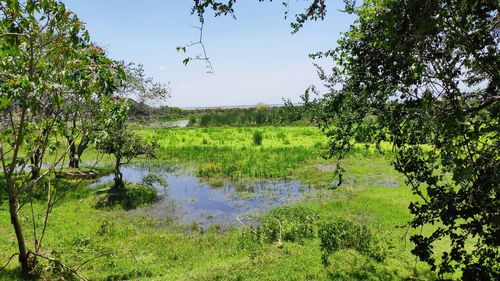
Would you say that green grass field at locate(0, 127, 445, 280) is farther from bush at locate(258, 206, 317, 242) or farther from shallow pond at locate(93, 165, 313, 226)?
shallow pond at locate(93, 165, 313, 226)

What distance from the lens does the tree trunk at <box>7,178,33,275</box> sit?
22.8 ft

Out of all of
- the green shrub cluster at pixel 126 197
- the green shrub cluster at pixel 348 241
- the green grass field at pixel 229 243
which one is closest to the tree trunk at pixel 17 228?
the green grass field at pixel 229 243

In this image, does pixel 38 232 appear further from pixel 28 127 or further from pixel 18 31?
pixel 18 31

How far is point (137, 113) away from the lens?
22719mm

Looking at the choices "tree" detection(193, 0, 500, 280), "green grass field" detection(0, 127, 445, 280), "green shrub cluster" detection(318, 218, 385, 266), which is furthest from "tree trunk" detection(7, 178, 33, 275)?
"green shrub cluster" detection(318, 218, 385, 266)

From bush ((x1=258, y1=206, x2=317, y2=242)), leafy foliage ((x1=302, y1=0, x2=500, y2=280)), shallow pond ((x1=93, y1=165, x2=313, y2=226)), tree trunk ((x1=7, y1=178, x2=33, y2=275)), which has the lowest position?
shallow pond ((x1=93, y1=165, x2=313, y2=226))

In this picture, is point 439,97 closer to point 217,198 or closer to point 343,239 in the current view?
point 343,239

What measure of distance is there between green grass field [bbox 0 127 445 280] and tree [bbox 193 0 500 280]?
183 centimetres

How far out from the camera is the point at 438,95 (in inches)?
157

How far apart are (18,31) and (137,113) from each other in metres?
17.3

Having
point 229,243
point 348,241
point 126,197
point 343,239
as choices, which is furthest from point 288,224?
point 126,197

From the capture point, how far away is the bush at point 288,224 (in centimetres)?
1029

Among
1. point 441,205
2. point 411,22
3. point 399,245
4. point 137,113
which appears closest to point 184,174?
point 137,113

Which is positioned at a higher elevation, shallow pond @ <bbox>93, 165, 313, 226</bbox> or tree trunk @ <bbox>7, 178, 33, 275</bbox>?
tree trunk @ <bbox>7, 178, 33, 275</bbox>
